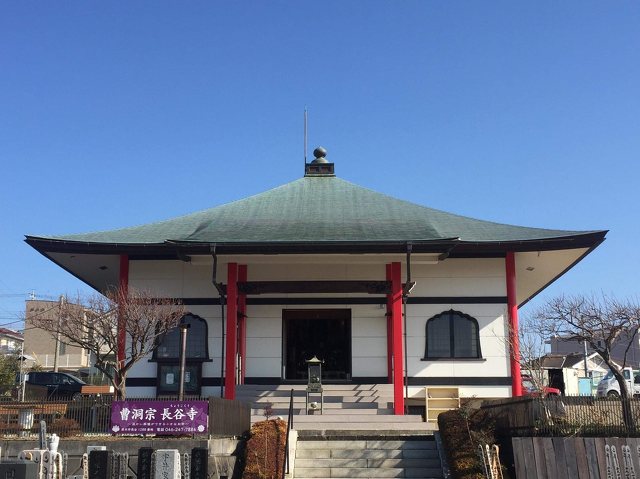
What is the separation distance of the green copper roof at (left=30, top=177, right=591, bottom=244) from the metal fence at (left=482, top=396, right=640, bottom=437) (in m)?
7.08

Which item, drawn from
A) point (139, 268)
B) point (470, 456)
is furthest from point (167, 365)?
point (470, 456)

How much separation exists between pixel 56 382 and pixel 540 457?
83.6 feet

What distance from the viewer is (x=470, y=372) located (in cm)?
2188

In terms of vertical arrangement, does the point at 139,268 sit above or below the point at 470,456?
above

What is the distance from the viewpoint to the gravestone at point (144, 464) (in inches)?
502

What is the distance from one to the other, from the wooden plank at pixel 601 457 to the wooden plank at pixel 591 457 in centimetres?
4

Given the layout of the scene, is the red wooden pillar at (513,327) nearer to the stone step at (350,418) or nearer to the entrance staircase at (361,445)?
the entrance staircase at (361,445)

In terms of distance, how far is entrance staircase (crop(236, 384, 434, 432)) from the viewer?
1736cm

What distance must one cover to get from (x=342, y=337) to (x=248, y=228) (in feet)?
15.4

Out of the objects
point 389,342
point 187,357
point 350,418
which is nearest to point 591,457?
point 350,418

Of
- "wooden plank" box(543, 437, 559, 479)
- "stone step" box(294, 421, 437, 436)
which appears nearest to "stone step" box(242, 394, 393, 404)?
"stone step" box(294, 421, 437, 436)

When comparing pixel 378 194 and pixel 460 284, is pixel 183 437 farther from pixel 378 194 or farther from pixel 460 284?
pixel 378 194

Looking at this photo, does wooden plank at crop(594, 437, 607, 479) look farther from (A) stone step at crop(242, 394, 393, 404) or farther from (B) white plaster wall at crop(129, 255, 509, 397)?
(B) white plaster wall at crop(129, 255, 509, 397)

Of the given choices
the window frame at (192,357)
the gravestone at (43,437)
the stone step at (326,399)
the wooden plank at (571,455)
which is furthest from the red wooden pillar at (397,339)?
the gravestone at (43,437)
